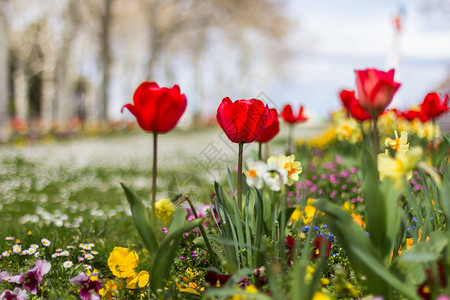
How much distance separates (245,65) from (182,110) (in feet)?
92.1

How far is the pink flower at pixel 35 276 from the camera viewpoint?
5.48 ft

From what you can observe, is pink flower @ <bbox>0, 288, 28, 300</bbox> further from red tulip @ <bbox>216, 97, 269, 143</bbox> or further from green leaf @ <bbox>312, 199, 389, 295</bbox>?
green leaf @ <bbox>312, 199, 389, 295</bbox>

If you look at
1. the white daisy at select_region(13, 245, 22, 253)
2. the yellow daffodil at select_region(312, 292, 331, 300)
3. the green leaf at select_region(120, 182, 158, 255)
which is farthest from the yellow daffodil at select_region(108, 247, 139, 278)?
the yellow daffodil at select_region(312, 292, 331, 300)


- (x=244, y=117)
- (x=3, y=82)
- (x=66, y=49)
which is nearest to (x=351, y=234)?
(x=244, y=117)

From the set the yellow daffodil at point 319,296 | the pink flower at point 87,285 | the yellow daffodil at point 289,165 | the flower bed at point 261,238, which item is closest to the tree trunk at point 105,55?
the flower bed at point 261,238

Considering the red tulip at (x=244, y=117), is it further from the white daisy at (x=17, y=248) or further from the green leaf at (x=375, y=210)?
the white daisy at (x=17, y=248)

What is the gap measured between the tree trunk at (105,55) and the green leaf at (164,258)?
14200mm

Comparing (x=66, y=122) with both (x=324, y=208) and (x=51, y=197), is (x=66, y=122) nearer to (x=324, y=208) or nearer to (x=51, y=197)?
(x=51, y=197)

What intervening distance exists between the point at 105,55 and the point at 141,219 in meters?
14.3

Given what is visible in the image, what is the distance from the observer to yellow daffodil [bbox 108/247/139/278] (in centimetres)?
172

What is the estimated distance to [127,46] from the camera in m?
26.7

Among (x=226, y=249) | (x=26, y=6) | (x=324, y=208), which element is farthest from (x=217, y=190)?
(x=26, y=6)

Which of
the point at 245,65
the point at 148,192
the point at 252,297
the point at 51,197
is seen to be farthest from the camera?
the point at 245,65

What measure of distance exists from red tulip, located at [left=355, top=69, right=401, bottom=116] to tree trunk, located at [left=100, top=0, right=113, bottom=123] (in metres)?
14.1
